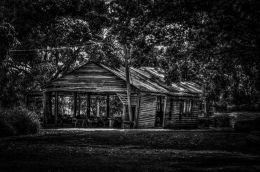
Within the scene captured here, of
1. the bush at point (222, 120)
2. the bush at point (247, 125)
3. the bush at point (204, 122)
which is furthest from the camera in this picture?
the bush at point (204, 122)

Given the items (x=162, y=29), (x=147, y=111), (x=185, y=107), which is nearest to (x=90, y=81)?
(x=147, y=111)

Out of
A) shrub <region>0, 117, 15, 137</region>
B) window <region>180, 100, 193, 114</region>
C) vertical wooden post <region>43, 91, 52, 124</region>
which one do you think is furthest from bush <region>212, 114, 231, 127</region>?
shrub <region>0, 117, 15, 137</region>

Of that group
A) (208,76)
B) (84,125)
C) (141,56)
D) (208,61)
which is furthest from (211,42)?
(84,125)

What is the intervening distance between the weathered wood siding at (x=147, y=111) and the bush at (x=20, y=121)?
11891mm

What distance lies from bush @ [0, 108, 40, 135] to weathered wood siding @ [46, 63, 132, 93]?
1033 centimetres

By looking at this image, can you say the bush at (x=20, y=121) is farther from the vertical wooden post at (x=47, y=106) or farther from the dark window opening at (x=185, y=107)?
the dark window opening at (x=185, y=107)

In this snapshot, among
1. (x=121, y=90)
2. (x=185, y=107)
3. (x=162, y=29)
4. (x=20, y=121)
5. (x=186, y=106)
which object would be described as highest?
(x=162, y=29)

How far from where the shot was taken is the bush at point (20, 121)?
2305 cm

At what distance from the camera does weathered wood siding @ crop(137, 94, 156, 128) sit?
35156mm

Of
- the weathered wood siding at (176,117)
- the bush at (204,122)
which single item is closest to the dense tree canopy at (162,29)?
the weathered wood siding at (176,117)

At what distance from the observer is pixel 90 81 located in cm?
3572

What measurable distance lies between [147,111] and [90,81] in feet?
18.2

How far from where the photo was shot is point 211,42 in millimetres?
22031

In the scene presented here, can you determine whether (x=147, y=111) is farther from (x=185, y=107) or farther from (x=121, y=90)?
(x=185, y=107)
